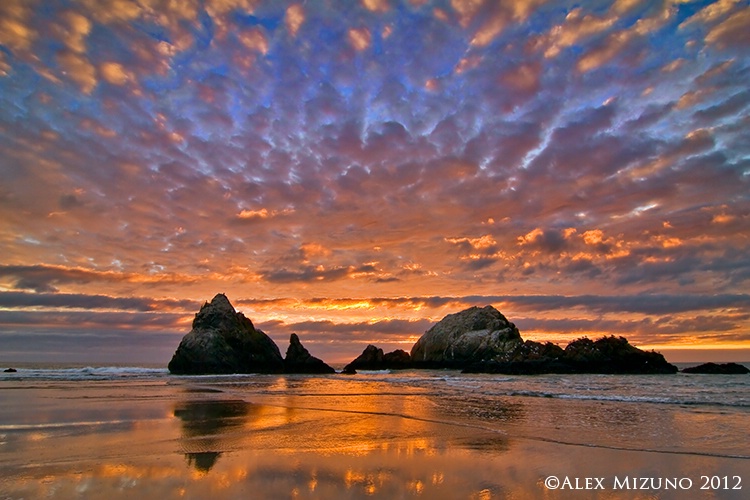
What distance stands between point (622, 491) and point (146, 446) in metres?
10.1

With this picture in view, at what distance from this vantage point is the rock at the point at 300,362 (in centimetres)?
6781

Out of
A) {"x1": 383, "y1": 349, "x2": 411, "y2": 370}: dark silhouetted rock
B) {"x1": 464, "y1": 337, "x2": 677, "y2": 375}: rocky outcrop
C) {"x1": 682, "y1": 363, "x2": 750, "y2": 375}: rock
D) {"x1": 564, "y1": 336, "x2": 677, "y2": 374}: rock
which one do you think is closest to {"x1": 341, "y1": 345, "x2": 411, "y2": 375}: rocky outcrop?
{"x1": 383, "y1": 349, "x2": 411, "y2": 370}: dark silhouetted rock

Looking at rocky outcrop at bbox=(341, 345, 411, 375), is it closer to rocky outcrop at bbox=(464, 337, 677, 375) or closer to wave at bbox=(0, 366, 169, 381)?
rocky outcrop at bbox=(464, 337, 677, 375)

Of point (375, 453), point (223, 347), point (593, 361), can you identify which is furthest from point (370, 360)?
point (375, 453)

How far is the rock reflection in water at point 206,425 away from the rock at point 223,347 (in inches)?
1569

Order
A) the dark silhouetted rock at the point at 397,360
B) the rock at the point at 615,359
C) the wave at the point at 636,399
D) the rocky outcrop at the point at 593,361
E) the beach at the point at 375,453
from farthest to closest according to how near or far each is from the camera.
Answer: the dark silhouetted rock at the point at 397,360
the rock at the point at 615,359
the rocky outcrop at the point at 593,361
the wave at the point at 636,399
the beach at the point at 375,453

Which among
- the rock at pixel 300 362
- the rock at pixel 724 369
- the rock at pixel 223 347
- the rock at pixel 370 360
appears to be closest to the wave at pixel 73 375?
the rock at pixel 223 347

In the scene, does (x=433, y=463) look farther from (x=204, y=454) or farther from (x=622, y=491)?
(x=204, y=454)

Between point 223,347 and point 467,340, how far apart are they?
125ft

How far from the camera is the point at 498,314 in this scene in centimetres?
8025

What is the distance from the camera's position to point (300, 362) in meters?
68.1

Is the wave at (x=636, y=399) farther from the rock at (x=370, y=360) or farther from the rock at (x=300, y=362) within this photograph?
the rock at (x=370, y=360)

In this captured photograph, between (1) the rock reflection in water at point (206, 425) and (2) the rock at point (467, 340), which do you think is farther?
(2) the rock at point (467, 340)

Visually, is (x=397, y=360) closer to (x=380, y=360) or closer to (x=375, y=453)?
(x=380, y=360)
